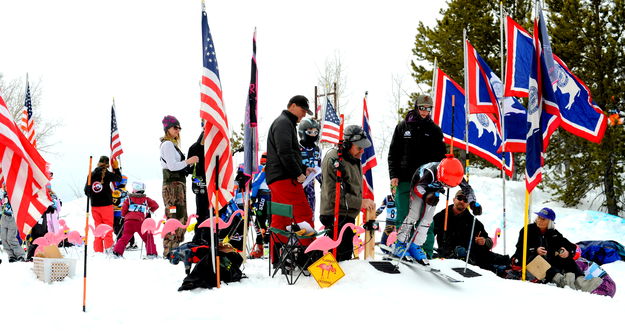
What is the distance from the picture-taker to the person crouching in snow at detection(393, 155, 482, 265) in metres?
5.59

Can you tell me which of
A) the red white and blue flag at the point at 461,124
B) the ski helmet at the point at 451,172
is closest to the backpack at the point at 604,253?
the red white and blue flag at the point at 461,124

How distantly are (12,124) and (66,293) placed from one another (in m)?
1.80

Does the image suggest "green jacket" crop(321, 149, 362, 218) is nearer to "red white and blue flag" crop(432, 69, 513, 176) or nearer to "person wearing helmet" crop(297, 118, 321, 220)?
"person wearing helmet" crop(297, 118, 321, 220)

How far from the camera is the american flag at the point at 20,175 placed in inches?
200

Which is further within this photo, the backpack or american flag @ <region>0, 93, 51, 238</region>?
the backpack

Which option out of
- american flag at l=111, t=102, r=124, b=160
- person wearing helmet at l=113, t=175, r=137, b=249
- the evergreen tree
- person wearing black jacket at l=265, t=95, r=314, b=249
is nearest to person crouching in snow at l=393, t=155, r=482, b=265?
person wearing black jacket at l=265, t=95, r=314, b=249

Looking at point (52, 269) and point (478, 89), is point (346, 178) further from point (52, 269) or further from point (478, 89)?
point (478, 89)

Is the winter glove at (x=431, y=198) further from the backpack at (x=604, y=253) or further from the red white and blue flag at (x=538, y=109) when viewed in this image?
the backpack at (x=604, y=253)

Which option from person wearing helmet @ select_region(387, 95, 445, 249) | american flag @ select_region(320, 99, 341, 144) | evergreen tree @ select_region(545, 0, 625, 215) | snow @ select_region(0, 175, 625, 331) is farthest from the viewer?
evergreen tree @ select_region(545, 0, 625, 215)

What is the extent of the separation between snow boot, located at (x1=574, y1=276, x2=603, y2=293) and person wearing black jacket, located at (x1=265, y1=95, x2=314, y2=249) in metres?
3.89

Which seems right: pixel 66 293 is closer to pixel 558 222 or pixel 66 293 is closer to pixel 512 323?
pixel 512 323

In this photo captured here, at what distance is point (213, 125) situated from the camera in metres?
5.86

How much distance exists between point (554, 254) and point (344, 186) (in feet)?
11.3

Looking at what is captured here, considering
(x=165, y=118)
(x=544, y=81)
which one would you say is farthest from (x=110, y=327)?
(x=544, y=81)
